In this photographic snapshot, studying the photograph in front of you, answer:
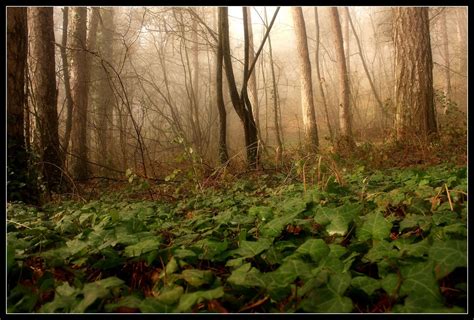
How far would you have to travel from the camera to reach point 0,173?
6.70ft

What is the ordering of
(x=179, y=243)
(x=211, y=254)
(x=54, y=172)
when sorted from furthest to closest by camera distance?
1. (x=54, y=172)
2. (x=179, y=243)
3. (x=211, y=254)

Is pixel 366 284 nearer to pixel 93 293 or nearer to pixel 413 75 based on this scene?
pixel 93 293

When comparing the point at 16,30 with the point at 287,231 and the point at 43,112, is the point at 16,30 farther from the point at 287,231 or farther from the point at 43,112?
the point at 287,231

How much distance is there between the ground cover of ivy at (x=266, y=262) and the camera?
106 cm

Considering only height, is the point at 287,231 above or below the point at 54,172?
Answer: below

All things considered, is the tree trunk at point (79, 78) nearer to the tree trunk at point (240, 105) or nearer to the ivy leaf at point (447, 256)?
the tree trunk at point (240, 105)

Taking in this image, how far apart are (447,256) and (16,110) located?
12.1 ft

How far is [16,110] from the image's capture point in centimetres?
328

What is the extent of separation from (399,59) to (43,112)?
5384 millimetres

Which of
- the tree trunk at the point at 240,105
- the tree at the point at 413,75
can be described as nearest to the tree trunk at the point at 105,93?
the tree trunk at the point at 240,105

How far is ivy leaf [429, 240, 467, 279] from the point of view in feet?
3.46

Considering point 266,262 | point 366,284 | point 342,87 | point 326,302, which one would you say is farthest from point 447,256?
point 342,87

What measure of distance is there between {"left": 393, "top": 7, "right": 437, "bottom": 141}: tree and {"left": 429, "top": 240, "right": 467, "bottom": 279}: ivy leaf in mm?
3814

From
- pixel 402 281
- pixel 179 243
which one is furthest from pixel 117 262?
pixel 402 281
